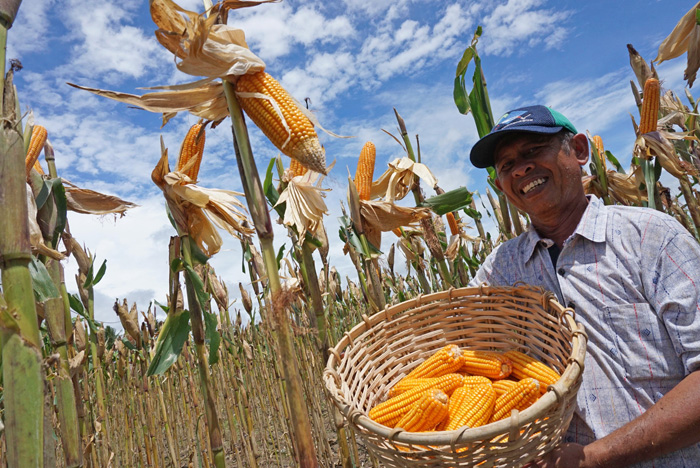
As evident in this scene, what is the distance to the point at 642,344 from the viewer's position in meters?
1.69

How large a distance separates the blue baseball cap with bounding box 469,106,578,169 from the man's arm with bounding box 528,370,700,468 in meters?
1.11

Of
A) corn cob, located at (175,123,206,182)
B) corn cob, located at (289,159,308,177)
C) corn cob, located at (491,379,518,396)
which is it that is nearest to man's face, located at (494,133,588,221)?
corn cob, located at (491,379,518,396)

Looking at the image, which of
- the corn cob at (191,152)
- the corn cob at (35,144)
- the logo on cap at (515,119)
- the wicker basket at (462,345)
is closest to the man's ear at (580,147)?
the logo on cap at (515,119)

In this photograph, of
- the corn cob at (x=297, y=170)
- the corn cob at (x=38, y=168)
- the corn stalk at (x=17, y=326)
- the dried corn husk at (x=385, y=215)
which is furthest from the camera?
the dried corn husk at (x=385, y=215)

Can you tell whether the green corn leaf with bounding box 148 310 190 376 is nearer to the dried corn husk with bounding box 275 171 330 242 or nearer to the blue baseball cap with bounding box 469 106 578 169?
the dried corn husk with bounding box 275 171 330 242

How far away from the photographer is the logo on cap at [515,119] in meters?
2.02

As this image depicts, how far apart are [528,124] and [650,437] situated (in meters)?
1.29

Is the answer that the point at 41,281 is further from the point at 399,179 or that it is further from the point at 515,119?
the point at 399,179

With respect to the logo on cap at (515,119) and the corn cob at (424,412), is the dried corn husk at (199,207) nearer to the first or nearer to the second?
the corn cob at (424,412)

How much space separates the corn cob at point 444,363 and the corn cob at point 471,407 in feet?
0.60

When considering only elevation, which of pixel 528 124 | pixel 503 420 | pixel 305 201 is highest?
pixel 305 201

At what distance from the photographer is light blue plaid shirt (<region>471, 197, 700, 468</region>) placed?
161cm

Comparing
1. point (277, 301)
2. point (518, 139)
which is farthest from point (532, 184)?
point (277, 301)

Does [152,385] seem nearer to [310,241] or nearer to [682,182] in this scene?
[310,241]
